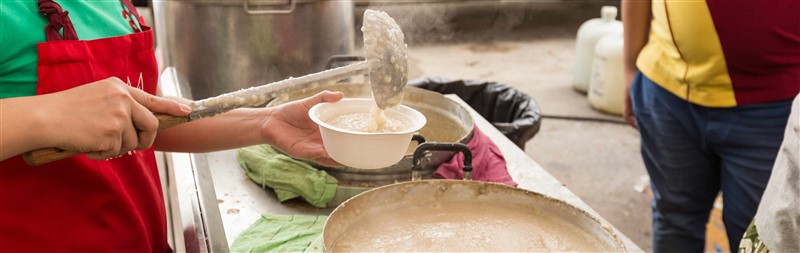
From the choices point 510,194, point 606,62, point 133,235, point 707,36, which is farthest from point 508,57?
point 133,235

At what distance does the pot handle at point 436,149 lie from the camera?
A: 157 cm

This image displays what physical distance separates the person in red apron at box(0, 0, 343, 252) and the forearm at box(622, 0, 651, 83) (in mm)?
1510

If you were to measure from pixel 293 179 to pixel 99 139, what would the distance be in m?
0.79

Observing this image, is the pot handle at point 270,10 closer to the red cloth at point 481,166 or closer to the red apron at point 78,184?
the red cloth at point 481,166

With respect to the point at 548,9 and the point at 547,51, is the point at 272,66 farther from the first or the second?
the point at 548,9

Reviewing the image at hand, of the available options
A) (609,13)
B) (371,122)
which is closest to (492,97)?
(371,122)

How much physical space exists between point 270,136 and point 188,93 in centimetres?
94

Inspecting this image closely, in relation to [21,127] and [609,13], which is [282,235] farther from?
[609,13]

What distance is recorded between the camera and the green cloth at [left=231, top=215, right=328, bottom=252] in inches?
60.6

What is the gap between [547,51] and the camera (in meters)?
6.77

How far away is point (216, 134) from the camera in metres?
1.42

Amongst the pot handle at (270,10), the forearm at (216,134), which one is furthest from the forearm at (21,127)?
the pot handle at (270,10)

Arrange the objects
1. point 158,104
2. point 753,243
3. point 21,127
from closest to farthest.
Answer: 1. point 21,127
2. point 158,104
3. point 753,243

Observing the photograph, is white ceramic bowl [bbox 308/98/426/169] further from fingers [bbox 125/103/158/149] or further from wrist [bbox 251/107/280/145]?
fingers [bbox 125/103/158/149]
